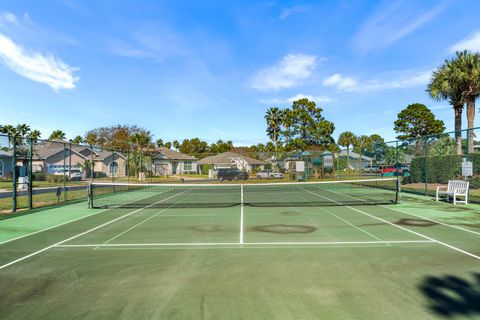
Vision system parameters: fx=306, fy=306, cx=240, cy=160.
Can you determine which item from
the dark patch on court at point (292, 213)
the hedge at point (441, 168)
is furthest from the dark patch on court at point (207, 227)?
the hedge at point (441, 168)

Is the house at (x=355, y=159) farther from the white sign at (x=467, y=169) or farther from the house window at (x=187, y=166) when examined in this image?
the house window at (x=187, y=166)

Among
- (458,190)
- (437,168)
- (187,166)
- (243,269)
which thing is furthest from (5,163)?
(187,166)

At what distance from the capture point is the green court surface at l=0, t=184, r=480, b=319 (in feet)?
12.6

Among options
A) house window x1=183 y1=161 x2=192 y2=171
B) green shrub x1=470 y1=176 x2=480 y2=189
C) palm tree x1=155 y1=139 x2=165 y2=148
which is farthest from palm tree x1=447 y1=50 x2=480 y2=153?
palm tree x1=155 y1=139 x2=165 y2=148

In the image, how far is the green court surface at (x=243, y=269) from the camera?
3.85 m

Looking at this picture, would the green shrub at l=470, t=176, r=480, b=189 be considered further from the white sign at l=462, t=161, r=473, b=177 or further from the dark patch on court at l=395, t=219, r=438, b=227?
the dark patch on court at l=395, t=219, r=438, b=227

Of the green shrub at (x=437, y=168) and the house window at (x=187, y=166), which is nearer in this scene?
the green shrub at (x=437, y=168)

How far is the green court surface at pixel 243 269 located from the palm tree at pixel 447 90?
1671cm

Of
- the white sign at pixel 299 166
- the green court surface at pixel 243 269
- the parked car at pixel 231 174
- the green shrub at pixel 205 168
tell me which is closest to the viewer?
the green court surface at pixel 243 269

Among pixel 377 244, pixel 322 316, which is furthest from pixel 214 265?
pixel 377 244

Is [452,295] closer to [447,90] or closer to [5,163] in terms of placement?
[5,163]

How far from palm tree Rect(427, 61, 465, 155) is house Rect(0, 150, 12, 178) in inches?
1064

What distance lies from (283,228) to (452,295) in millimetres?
4893

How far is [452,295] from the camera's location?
13.5 ft
